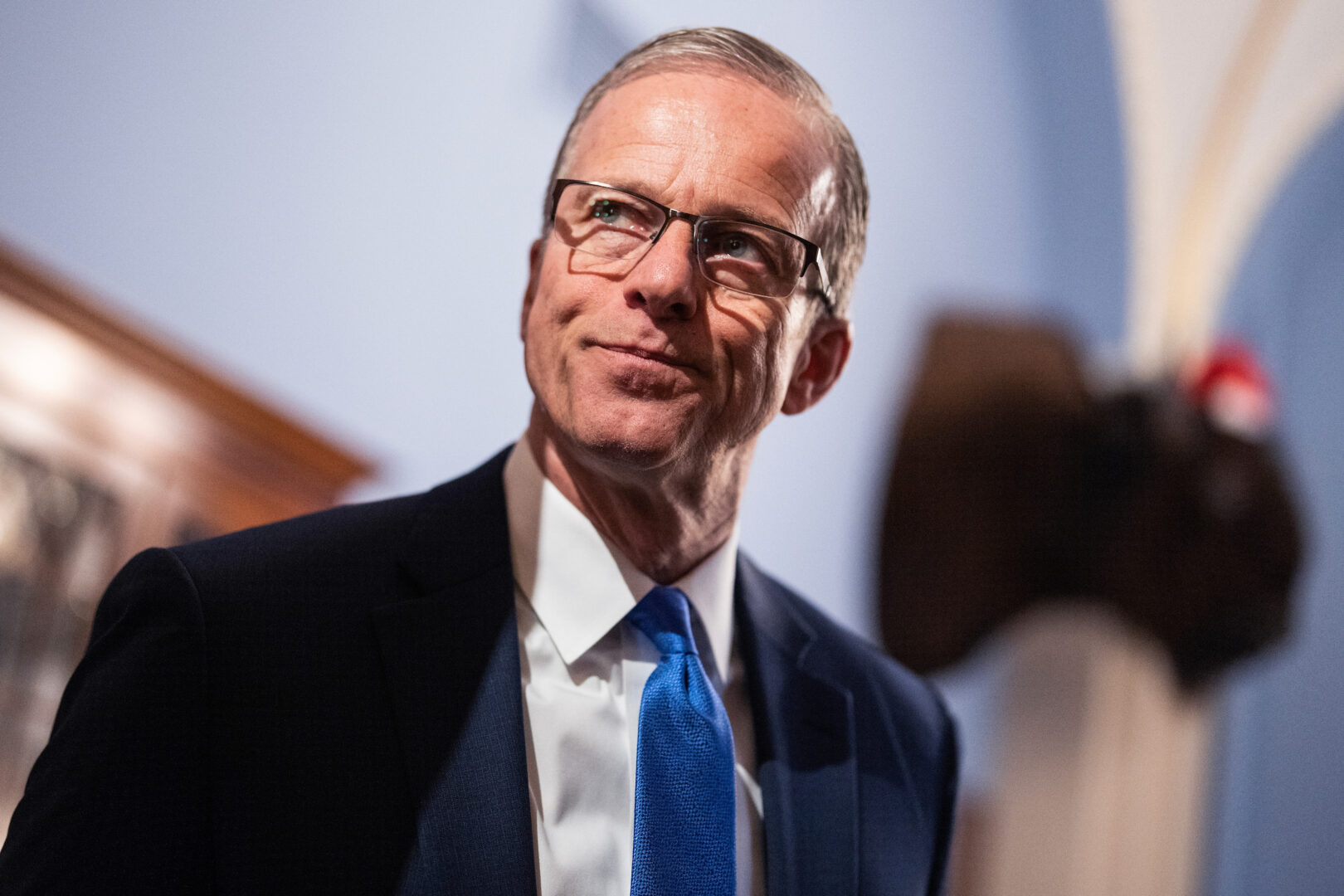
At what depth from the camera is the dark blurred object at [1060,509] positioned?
17.1ft

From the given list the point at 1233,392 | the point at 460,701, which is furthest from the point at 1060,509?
the point at 460,701

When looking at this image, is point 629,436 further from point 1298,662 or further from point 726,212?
point 1298,662

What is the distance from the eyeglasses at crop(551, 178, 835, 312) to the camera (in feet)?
5.14

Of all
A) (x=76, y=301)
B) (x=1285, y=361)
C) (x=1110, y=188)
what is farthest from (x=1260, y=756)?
(x=76, y=301)

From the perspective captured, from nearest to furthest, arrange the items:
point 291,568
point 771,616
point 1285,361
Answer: point 291,568 < point 771,616 < point 1285,361

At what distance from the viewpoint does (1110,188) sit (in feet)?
21.3

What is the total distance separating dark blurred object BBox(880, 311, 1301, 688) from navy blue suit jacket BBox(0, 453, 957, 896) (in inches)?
145

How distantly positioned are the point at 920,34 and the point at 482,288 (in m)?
2.71

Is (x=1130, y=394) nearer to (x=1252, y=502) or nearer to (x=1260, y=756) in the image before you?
(x=1252, y=502)

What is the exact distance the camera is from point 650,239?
5.14 feet

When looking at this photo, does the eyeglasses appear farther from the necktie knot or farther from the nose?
the necktie knot

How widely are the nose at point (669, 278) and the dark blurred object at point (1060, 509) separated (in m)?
3.83

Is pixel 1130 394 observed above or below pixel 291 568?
above

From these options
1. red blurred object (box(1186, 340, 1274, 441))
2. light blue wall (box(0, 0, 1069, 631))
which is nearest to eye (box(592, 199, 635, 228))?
light blue wall (box(0, 0, 1069, 631))
